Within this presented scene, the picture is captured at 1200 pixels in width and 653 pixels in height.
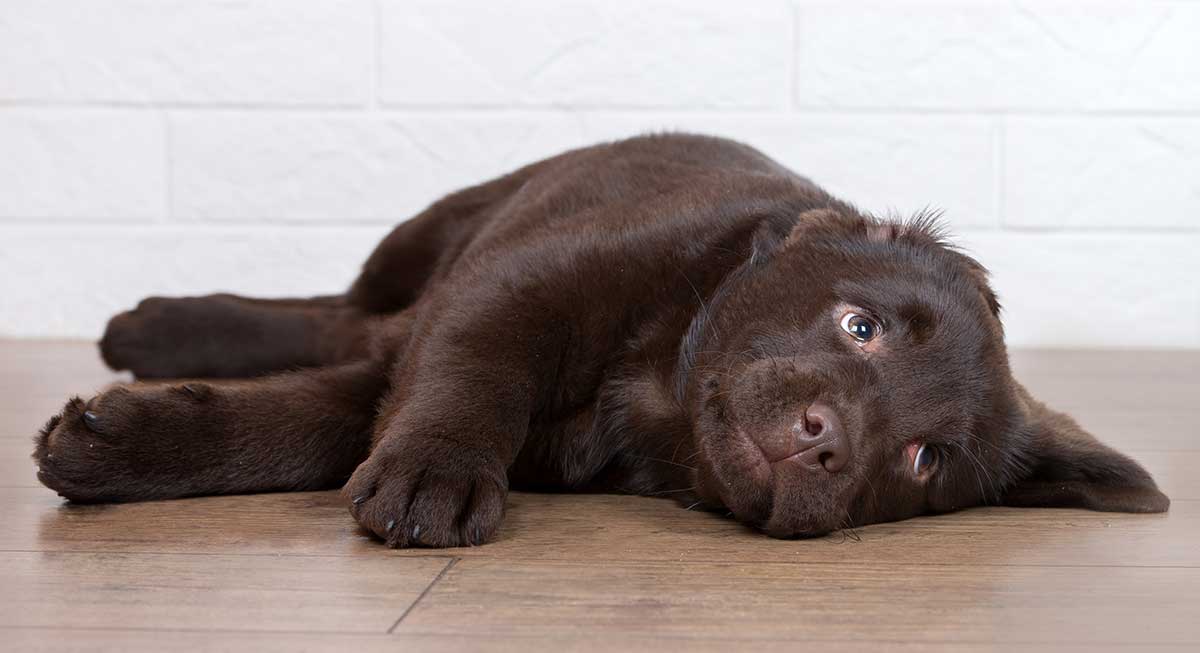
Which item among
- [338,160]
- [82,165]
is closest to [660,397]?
[338,160]

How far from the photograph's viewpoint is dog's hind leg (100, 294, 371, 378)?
2.89 m

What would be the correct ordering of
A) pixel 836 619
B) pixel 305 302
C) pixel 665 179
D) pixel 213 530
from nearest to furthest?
pixel 836 619 < pixel 213 530 < pixel 665 179 < pixel 305 302

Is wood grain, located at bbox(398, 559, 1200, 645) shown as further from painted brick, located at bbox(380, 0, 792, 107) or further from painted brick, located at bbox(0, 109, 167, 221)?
painted brick, located at bbox(0, 109, 167, 221)

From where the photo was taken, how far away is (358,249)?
394cm

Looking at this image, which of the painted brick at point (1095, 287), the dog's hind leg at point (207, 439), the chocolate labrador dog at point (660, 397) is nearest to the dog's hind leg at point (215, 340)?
the chocolate labrador dog at point (660, 397)

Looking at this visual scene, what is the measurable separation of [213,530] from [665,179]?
1.01m

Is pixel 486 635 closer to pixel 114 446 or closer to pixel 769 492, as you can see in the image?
pixel 769 492

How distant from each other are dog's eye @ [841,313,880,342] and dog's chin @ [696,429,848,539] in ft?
0.77

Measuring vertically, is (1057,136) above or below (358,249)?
above

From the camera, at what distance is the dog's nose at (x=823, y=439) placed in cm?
167

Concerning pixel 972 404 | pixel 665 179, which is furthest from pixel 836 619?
pixel 665 179

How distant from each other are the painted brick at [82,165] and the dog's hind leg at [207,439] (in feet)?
6.87

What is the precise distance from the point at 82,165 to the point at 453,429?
267 cm

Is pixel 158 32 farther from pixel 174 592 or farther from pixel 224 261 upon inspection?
pixel 174 592
